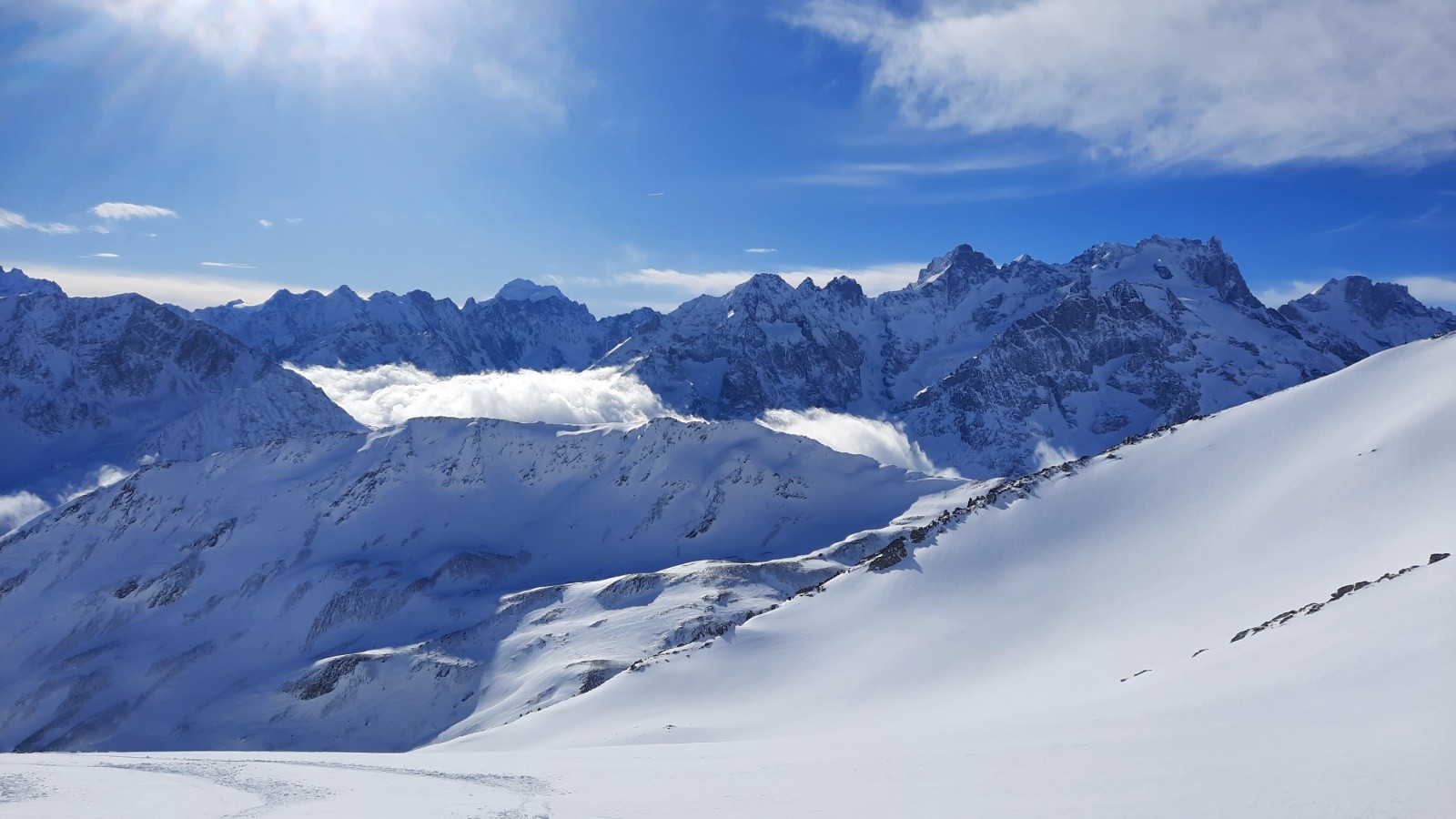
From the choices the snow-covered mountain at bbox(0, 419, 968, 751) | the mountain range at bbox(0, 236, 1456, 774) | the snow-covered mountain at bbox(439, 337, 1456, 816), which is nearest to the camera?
the snow-covered mountain at bbox(439, 337, 1456, 816)

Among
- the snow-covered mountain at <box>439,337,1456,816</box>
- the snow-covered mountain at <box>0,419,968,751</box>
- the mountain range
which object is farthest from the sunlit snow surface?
the snow-covered mountain at <box>0,419,968,751</box>

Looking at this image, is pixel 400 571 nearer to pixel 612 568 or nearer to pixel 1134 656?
pixel 612 568

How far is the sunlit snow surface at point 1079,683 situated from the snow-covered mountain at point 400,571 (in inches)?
1818

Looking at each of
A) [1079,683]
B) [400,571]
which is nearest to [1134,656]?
[1079,683]

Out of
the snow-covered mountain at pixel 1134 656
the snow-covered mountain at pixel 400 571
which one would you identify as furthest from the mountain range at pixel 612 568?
the snow-covered mountain at pixel 400 571

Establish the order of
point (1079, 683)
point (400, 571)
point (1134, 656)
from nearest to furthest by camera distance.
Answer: point (1079, 683) → point (1134, 656) → point (400, 571)

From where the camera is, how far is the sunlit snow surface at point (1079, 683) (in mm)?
17531

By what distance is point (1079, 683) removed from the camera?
33.2 m

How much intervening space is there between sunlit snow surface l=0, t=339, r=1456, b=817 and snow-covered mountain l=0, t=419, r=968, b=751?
46.2 m

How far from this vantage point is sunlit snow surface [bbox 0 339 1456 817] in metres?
17.5

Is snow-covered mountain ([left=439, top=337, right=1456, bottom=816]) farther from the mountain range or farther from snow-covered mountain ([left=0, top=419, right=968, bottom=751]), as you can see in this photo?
snow-covered mountain ([left=0, top=419, right=968, bottom=751])

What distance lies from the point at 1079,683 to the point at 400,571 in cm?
11722

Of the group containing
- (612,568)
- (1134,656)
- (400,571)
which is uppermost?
(400,571)

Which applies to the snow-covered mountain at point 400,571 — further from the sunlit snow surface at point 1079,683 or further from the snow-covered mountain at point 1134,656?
the sunlit snow surface at point 1079,683
